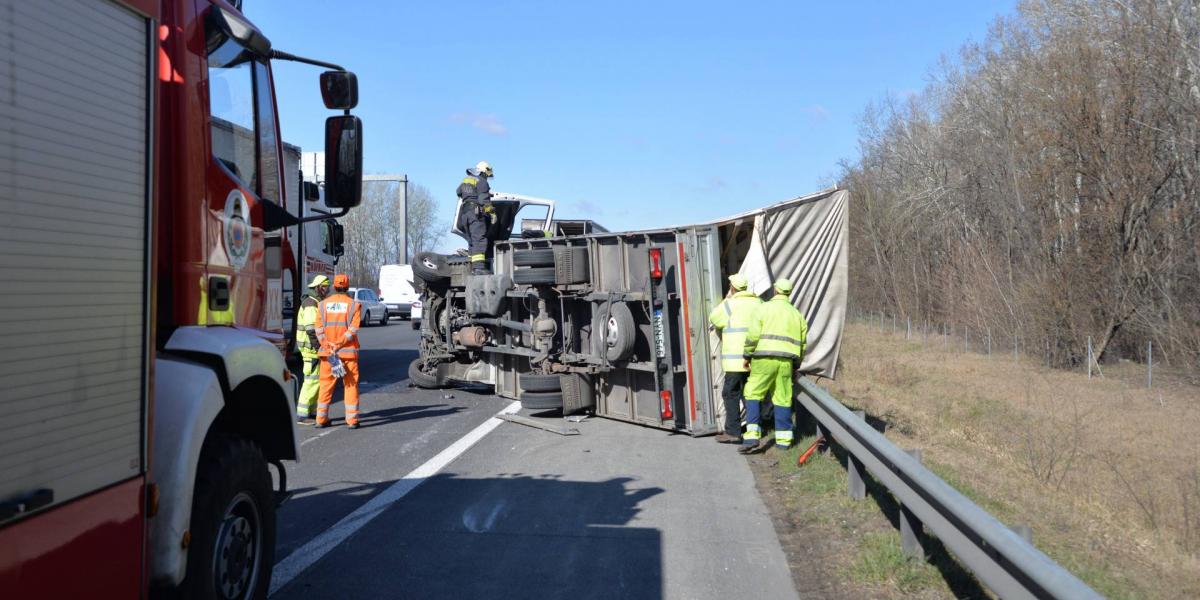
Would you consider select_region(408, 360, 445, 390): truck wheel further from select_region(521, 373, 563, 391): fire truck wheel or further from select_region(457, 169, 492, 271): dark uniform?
select_region(521, 373, 563, 391): fire truck wheel

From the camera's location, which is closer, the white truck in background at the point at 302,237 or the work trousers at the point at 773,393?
the white truck in background at the point at 302,237

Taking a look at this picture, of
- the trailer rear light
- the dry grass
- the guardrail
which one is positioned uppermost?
the trailer rear light

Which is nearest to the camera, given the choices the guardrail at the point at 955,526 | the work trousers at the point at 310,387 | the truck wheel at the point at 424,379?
the guardrail at the point at 955,526

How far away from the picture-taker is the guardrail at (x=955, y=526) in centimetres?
351

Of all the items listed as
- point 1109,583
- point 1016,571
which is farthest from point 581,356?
point 1016,571

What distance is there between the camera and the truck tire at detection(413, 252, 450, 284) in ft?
44.7

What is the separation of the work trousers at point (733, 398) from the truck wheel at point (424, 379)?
573 cm

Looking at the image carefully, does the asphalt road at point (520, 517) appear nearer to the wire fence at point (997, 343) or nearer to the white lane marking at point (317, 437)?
the white lane marking at point (317, 437)

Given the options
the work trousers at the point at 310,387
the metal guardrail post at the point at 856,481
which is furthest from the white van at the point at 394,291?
the metal guardrail post at the point at 856,481

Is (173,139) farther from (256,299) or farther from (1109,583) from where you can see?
(1109,583)

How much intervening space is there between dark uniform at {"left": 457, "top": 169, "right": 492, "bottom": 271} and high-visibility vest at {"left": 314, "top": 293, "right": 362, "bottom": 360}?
2.74m

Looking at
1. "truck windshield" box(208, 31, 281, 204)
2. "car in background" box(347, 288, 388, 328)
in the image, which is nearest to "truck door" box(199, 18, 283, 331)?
"truck windshield" box(208, 31, 281, 204)

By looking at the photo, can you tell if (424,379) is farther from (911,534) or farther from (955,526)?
(955,526)

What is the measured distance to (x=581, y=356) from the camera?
36.2 ft
